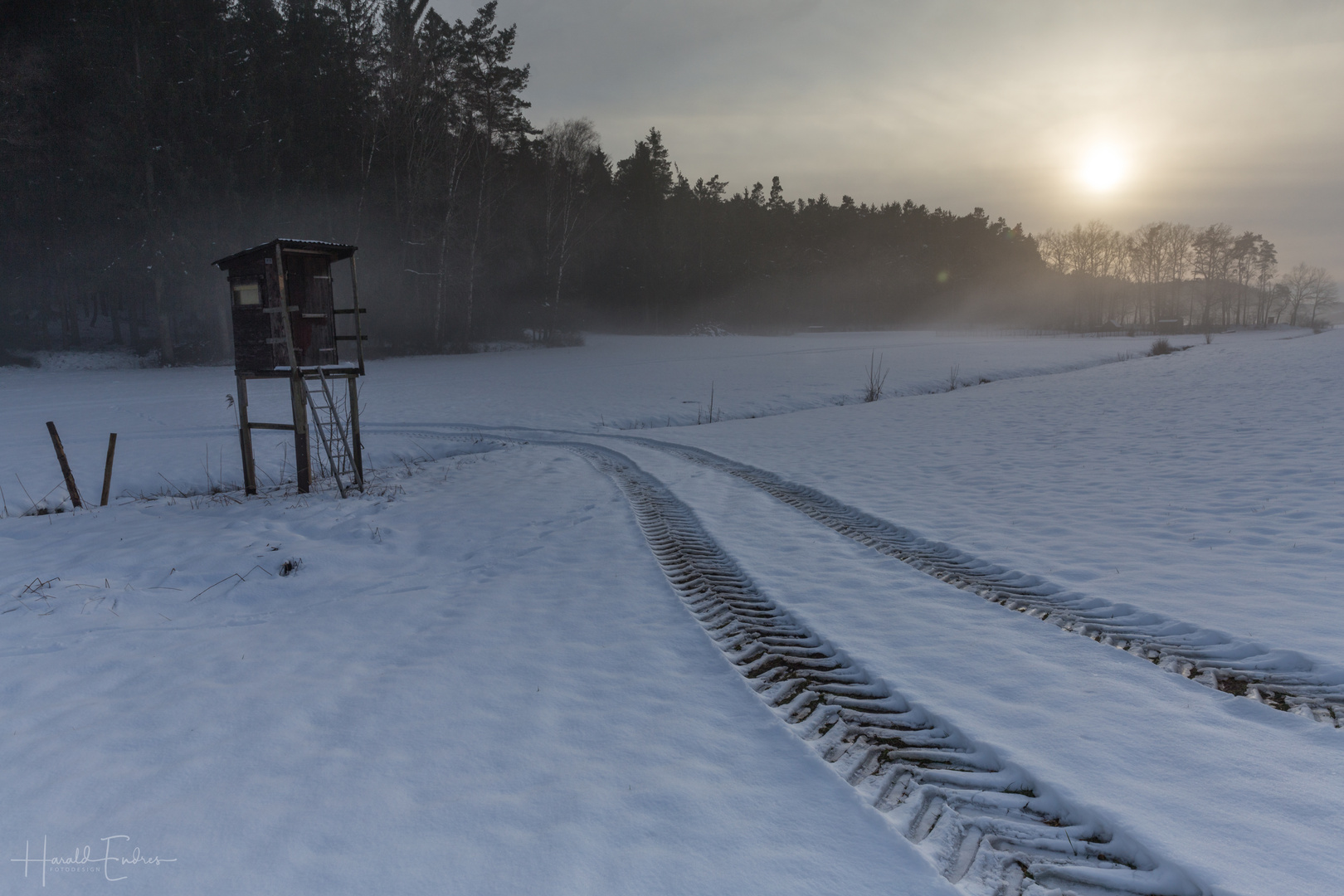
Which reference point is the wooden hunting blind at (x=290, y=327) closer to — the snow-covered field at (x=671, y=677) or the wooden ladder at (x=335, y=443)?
the wooden ladder at (x=335, y=443)

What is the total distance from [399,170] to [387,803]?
1406 inches

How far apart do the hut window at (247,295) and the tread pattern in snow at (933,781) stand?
9342 millimetres

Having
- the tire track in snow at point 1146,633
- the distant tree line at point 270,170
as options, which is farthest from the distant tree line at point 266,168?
the tire track in snow at point 1146,633

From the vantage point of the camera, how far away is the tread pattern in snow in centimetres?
257

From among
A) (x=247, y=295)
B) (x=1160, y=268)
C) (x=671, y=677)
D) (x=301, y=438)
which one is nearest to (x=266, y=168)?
(x=247, y=295)

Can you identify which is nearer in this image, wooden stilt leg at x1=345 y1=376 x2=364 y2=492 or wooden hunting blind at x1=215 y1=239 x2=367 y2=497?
wooden hunting blind at x1=215 y1=239 x2=367 y2=497

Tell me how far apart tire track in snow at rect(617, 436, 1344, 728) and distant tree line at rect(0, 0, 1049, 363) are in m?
32.2

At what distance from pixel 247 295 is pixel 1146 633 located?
487 inches

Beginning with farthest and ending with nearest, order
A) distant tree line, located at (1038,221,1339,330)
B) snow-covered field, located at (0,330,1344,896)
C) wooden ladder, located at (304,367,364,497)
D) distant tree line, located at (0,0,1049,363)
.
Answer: distant tree line, located at (1038,221,1339,330) → distant tree line, located at (0,0,1049,363) → wooden ladder, located at (304,367,364,497) → snow-covered field, located at (0,330,1344,896)

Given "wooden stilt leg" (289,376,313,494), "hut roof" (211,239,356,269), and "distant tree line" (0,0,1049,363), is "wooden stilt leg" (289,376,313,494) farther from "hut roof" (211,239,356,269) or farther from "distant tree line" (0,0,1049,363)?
"distant tree line" (0,0,1049,363)

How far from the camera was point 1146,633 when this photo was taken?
4652mm

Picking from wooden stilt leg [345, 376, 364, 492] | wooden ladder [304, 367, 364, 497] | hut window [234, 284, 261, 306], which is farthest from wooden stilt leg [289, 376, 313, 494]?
hut window [234, 284, 261, 306]

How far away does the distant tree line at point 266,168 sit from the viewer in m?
27.3

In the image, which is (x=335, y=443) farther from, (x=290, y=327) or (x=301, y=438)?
(x=290, y=327)
